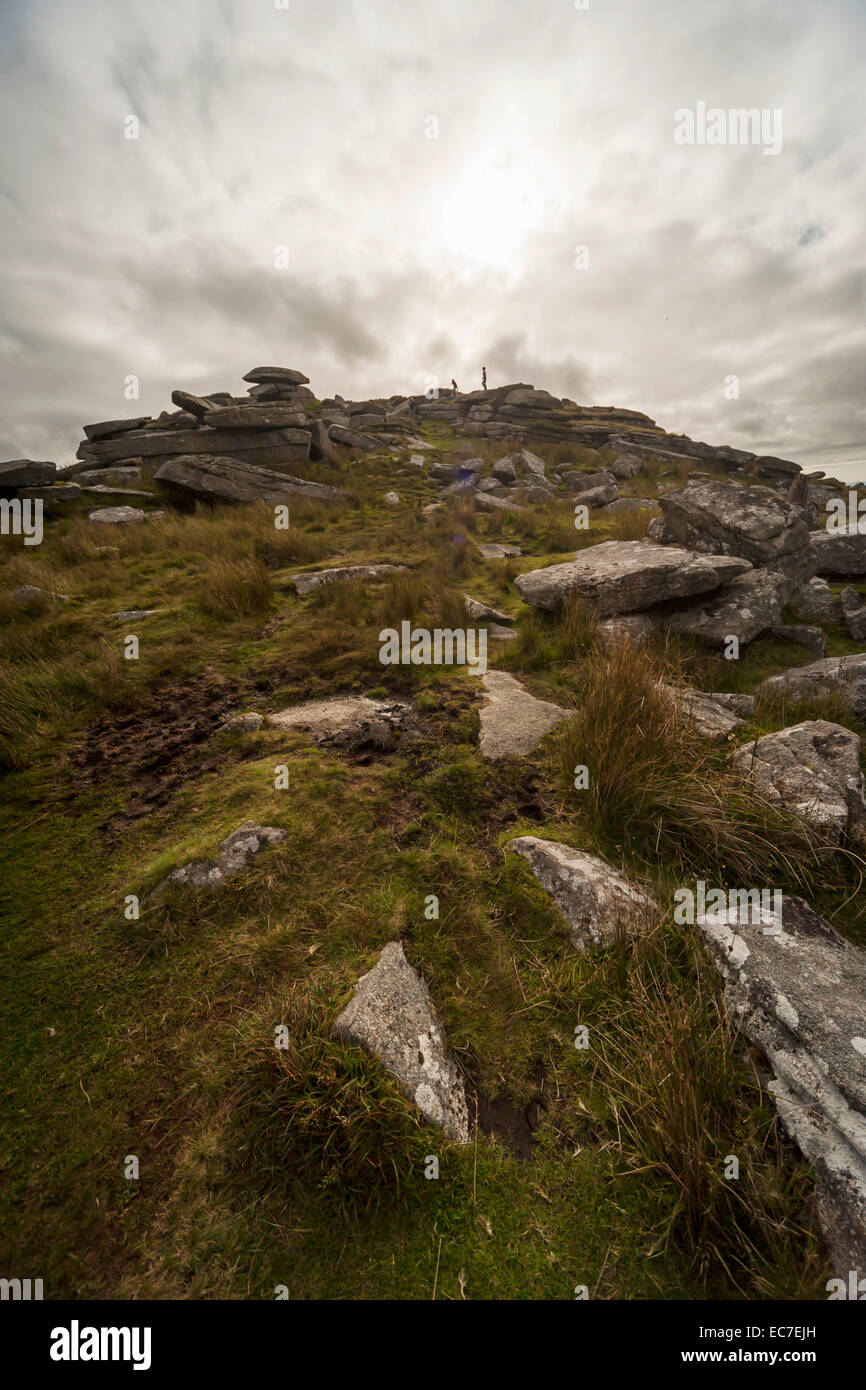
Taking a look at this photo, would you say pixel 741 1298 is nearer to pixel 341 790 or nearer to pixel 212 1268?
pixel 212 1268

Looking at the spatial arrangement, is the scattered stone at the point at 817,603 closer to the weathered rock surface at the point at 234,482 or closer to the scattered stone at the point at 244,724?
the scattered stone at the point at 244,724

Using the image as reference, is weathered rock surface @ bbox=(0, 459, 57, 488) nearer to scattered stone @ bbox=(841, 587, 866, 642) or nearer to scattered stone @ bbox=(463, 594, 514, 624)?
scattered stone @ bbox=(463, 594, 514, 624)

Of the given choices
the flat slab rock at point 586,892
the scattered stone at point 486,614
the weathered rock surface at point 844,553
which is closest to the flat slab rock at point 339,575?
the scattered stone at point 486,614

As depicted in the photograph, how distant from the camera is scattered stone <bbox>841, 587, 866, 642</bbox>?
6.32m

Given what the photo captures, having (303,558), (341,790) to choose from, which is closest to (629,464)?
(303,558)

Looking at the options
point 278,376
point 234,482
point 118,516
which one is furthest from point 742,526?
point 278,376

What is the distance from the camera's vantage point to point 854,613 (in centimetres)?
652

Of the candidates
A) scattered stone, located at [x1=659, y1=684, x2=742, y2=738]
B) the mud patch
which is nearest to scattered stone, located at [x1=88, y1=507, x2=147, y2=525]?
the mud patch

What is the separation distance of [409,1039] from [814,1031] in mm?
1856

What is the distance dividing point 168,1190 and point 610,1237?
5.52 feet

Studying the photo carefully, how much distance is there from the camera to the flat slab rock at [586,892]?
267 cm

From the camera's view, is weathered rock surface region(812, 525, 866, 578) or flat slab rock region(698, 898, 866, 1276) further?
weathered rock surface region(812, 525, 866, 578)

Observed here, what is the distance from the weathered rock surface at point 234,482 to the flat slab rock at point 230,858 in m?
13.4

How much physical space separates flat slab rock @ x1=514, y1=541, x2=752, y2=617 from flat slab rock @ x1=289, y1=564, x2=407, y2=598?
9.98 feet
